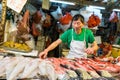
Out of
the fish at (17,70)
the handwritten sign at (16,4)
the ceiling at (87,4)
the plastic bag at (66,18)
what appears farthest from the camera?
the plastic bag at (66,18)

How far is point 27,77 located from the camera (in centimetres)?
210

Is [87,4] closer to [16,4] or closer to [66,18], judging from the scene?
[66,18]

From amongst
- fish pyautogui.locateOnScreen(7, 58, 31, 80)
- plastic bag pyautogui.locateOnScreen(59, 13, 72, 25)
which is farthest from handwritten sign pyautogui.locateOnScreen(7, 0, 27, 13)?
plastic bag pyautogui.locateOnScreen(59, 13, 72, 25)

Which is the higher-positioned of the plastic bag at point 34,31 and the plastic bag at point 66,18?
the plastic bag at point 66,18

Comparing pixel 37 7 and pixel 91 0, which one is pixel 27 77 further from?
pixel 37 7

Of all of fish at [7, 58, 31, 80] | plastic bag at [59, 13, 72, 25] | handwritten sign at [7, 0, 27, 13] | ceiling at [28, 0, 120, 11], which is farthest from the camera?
plastic bag at [59, 13, 72, 25]

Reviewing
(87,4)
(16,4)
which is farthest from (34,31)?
(16,4)

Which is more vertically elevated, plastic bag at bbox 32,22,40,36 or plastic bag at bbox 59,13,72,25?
plastic bag at bbox 59,13,72,25

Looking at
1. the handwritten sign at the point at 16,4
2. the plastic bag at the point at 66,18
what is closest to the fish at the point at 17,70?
the handwritten sign at the point at 16,4

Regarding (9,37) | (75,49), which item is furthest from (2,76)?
(9,37)

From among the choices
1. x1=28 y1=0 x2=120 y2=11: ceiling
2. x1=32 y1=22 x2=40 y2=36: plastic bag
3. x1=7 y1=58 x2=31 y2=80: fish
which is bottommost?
x1=7 y1=58 x2=31 y2=80: fish

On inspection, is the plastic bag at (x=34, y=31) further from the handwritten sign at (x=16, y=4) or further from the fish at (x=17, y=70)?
the fish at (x=17, y=70)

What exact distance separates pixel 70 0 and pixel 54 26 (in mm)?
1377

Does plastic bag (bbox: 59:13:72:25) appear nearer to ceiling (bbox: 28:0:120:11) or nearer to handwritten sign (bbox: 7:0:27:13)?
ceiling (bbox: 28:0:120:11)
